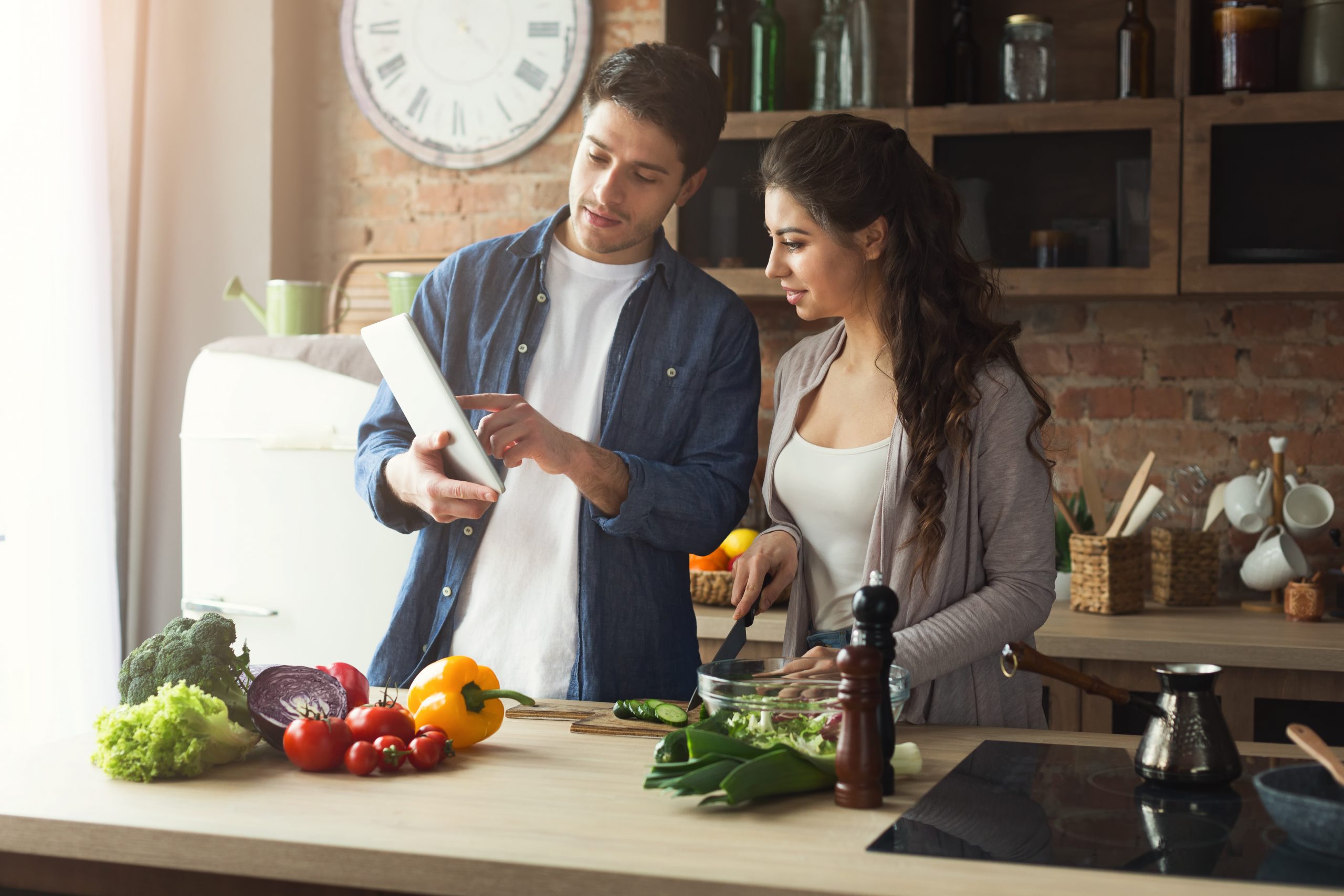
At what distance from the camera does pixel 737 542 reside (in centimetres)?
293

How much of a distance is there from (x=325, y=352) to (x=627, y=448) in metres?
1.18

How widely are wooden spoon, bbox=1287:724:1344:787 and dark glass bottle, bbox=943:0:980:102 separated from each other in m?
2.10

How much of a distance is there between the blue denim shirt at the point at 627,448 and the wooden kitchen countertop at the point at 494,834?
1.51ft

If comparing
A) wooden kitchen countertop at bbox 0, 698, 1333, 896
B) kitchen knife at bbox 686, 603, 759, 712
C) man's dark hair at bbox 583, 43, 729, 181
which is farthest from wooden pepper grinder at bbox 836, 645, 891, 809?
man's dark hair at bbox 583, 43, 729, 181

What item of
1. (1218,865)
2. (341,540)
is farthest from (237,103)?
(1218,865)

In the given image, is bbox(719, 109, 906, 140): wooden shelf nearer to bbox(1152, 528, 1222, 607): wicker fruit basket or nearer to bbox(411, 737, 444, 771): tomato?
bbox(1152, 528, 1222, 607): wicker fruit basket

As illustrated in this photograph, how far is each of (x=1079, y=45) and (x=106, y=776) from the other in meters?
2.72

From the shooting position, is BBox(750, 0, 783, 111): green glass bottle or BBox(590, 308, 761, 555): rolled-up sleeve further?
BBox(750, 0, 783, 111): green glass bottle

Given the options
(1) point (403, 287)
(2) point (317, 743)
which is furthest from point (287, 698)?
(1) point (403, 287)

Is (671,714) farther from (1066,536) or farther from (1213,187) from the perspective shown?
(1213,187)

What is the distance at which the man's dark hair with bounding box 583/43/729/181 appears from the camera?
1.81 m

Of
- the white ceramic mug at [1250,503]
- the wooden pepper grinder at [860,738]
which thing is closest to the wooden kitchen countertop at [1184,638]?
the white ceramic mug at [1250,503]

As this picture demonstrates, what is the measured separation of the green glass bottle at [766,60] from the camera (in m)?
2.99

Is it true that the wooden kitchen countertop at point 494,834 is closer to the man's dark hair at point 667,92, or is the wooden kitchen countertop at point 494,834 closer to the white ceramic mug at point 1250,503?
the man's dark hair at point 667,92
